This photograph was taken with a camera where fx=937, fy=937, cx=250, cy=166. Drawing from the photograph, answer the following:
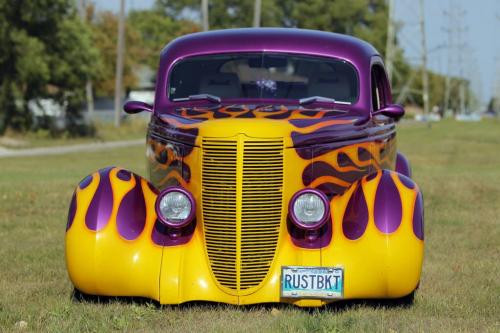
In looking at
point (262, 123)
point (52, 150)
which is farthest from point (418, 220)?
point (52, 150)

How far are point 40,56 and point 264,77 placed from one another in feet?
97.0

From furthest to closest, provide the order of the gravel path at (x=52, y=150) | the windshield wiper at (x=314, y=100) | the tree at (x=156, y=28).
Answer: the tree at (x=156, y=28)
the gravel path at (x=52, y=150)
the windshield wiper at (x=314, y=100)

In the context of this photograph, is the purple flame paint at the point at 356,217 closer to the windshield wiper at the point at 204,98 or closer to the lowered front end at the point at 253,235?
the lowered front end at the point at 253,235

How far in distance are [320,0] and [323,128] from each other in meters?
86.7

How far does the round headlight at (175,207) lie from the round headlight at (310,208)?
0.69 metres

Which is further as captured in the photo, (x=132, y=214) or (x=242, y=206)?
(x=132, y=214)

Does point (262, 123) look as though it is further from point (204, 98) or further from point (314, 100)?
point (204, 98)

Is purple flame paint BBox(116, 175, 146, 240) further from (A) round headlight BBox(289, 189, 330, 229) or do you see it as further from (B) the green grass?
(B) the green grass

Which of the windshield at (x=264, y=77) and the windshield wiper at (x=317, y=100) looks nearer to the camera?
the windshield wiper at (x=317, y=100)

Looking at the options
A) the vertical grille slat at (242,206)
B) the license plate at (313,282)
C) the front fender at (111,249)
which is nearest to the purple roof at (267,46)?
the front fender at (111,249)

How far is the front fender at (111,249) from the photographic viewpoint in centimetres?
636

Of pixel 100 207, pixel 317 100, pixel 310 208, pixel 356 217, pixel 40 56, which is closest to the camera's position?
pixel 310 208

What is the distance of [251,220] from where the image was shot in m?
6.15

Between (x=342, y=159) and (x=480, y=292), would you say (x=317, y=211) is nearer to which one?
(x=342, y=159)
